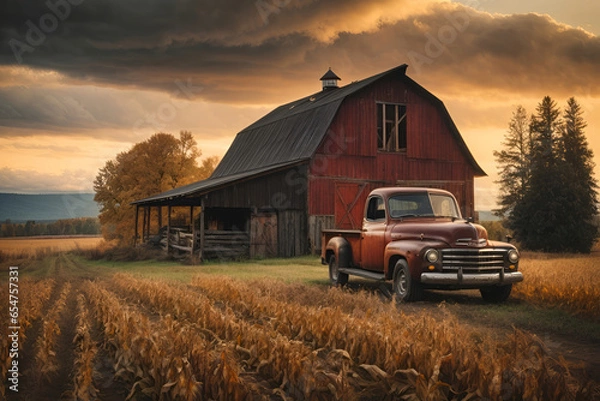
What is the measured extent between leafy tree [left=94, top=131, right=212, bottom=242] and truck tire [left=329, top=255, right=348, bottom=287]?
3128cm

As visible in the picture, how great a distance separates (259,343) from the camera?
6430 mm

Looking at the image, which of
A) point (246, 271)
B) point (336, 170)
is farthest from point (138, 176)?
point (246, 271)

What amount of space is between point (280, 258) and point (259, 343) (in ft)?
67.7

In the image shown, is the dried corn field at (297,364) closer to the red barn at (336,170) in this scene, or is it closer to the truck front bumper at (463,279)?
the truck front bumper at (463,279)

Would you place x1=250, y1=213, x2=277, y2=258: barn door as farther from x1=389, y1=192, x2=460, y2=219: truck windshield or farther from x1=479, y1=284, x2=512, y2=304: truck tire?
x1=479, y1=284, x2=512, y2=304: truck tire

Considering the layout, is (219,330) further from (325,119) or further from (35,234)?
(35,234)

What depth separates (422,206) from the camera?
42.0 feet

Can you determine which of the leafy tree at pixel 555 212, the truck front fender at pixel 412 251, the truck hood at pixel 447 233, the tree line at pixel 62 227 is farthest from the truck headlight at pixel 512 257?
the tree line at pixel 62 227

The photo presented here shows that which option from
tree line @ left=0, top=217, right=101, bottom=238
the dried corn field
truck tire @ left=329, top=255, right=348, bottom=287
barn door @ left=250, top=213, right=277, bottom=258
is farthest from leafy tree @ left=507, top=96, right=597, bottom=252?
tree line @ left=0, top=217, right=101, bottom=238

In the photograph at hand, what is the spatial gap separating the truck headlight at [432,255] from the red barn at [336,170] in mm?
15431

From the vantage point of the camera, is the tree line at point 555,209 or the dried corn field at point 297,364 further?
the tree line at point 555,209

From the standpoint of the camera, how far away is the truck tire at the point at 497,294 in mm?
11778

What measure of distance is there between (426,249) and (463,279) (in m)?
0.91

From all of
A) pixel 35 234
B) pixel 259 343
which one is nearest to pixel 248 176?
pixel 259 343
